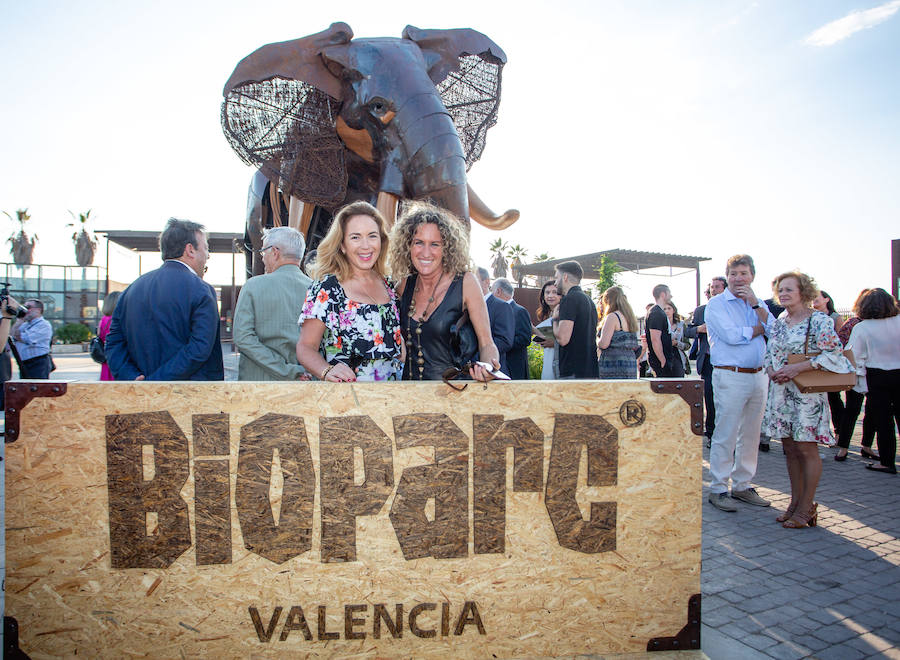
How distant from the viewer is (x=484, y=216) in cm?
634

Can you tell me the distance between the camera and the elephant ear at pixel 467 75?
565 centimetres

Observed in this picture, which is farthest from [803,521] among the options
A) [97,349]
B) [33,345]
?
[33,345]

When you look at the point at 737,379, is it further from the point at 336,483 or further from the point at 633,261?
the point at 633,261

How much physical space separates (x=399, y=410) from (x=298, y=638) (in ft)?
3.27

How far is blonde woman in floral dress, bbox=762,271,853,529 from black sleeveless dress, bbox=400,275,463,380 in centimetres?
293

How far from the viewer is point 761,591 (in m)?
3.25

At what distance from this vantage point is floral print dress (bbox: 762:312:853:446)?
4242 mm

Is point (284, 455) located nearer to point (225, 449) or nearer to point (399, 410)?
point (225, 449)

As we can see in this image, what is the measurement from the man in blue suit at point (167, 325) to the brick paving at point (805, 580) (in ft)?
10.2

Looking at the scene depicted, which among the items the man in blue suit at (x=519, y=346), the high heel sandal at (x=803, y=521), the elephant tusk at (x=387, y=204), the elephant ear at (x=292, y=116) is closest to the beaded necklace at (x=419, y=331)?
the elephant tusk at (x=387, y=204)

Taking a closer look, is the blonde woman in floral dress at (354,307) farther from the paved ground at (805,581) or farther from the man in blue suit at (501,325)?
the paved ground at (805,581)

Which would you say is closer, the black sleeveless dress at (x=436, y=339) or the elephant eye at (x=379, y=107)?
the black sleeveless dress at (x=436, y=339)

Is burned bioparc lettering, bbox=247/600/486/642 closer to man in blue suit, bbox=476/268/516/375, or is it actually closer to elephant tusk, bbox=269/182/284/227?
man in blue suit, bbox=476/268/516/375

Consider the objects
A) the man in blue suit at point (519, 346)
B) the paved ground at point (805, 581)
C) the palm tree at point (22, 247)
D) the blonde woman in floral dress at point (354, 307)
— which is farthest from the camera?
the palm tree at point (22, 247)
